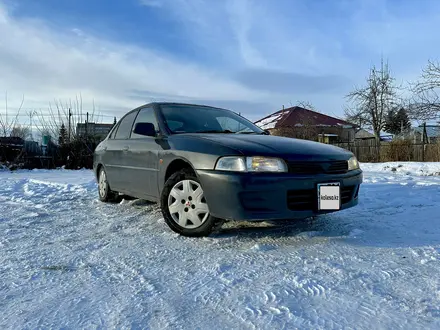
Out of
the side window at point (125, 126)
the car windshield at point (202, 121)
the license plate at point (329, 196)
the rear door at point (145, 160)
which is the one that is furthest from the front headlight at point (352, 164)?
the side window at point (125, 126)

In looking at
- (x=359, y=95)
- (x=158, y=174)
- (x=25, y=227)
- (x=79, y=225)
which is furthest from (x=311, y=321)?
(x=359, y=95)

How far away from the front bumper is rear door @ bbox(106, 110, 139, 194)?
1.84 meters

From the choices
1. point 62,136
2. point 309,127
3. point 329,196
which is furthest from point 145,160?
point 309,127

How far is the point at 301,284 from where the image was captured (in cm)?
219

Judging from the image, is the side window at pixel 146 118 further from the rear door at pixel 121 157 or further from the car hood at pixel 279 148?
the car hood at pixel 279 148

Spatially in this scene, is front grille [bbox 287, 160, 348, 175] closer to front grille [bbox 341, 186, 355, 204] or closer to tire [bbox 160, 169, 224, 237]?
front grille [bbox 341, 186, 355, 204]

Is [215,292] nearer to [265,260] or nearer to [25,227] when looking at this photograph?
[265,260]

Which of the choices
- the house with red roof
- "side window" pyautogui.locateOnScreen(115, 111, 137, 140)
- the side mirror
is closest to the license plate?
the side mirror

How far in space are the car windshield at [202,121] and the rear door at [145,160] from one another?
0.20m

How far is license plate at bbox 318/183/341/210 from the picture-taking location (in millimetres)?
3039

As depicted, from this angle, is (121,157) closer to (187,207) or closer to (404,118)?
(187,207)

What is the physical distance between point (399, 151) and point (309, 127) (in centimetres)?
629

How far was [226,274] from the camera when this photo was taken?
2.38 metres

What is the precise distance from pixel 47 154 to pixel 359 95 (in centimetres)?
2112
